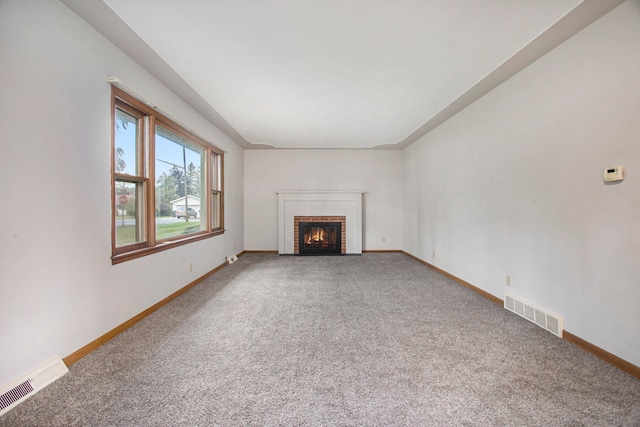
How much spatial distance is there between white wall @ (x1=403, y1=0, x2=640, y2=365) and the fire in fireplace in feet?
10.3

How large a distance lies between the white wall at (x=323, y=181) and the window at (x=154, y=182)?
198 cm

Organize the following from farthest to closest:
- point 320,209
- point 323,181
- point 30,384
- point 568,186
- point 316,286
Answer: point 323,181 → point 320,209 → point 316,286 → point 568,186 → point 30,384

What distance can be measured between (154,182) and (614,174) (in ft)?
13.3

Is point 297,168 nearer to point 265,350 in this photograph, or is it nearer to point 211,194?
point 211,194

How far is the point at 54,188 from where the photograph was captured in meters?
1.76

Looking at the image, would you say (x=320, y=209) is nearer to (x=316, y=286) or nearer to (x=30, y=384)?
(x=316, y=286)

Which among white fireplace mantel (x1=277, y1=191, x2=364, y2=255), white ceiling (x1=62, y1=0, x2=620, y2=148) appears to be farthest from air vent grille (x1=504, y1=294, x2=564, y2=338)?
white fireplace mantel (x1=277, y1=191, x2=364, y2=255)

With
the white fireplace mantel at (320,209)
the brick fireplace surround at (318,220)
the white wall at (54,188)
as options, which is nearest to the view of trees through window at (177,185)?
the white wall at (54,188)

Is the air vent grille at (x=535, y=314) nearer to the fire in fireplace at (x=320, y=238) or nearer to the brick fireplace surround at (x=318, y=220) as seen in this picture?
the brick fireplace surround at (x=318, y=220)

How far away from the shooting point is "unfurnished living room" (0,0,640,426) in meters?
1.53

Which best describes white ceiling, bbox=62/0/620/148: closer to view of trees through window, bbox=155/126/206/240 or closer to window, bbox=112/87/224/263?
window, bbox=112/87/224/263

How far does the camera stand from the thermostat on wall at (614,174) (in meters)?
1.80

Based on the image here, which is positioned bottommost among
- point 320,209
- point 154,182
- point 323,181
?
point 320,209

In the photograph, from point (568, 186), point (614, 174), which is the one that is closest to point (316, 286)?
point (568, 186)
